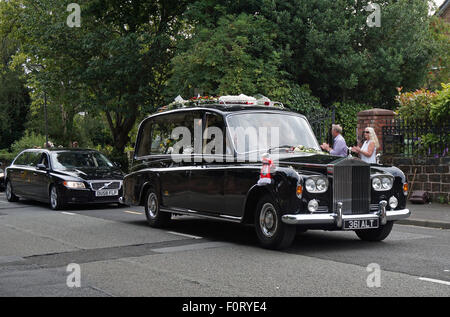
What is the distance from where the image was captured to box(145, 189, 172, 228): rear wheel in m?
11.4

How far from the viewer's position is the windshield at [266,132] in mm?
9430

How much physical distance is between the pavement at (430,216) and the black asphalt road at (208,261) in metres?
0.42

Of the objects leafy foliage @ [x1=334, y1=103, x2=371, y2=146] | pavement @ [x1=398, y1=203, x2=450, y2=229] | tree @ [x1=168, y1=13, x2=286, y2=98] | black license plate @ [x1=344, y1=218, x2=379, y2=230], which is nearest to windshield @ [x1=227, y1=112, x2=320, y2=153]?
black license plate @ [x1=344, y1=218, x2=379, y2=230]

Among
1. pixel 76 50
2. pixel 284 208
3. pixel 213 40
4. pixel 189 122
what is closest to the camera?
pixel 284 208

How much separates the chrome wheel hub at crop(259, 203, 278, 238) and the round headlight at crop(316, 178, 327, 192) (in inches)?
27.7

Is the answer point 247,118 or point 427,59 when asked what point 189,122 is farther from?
point 427,59

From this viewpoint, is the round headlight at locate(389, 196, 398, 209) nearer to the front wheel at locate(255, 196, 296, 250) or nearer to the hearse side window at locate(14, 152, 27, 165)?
the front wheel at locate(255, 196, 296, 250)

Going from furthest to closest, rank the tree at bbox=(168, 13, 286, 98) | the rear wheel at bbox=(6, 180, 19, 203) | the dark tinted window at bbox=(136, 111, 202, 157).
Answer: the tree at bbox=(168, 13, 286, 98)
the rear wheel at bbox=(6, 180, 19, 203)
the dark tinted window at bbox=(136, 111, 202, 157)

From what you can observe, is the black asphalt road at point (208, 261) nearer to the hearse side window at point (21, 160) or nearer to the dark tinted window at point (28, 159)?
the dark tinted window at point (28, 159)

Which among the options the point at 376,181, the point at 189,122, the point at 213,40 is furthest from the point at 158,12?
the point at 376,181

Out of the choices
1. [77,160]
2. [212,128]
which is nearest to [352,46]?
[77,160]

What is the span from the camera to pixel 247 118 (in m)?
9.72
